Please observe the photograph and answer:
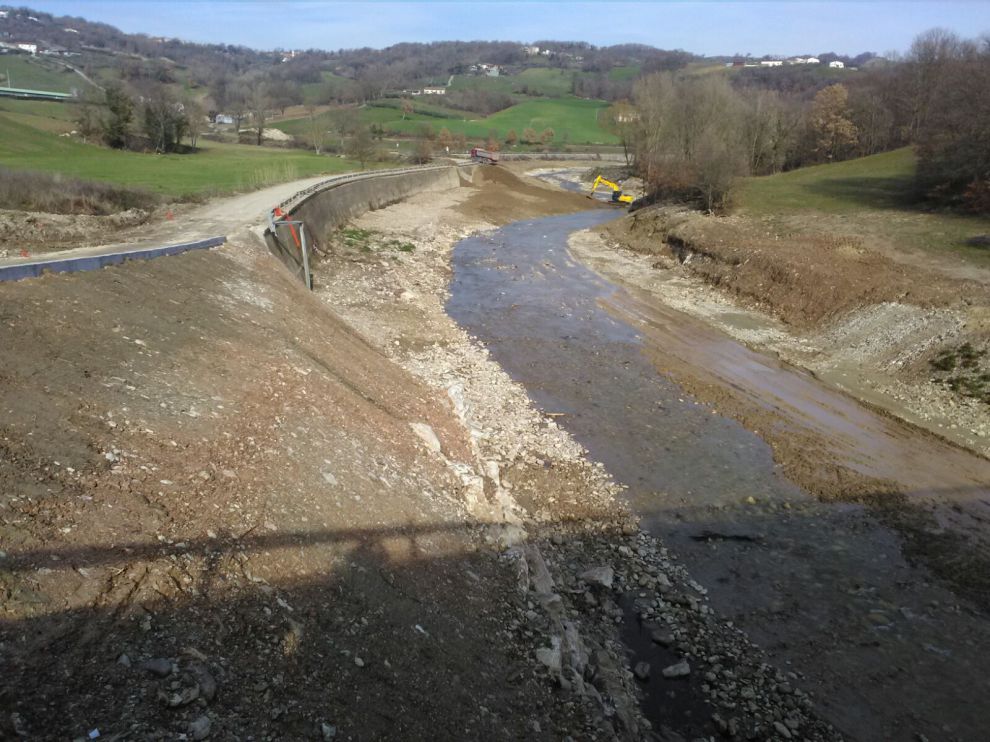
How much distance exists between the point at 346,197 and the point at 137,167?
13.4 metres

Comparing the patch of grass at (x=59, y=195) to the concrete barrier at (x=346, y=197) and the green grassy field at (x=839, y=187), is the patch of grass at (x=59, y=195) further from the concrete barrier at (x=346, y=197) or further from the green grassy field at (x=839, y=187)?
the green grassy field at (x=839, y=187)

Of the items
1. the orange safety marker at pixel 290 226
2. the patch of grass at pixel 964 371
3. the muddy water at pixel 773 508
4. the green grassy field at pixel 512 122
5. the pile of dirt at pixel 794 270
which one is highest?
the green grassy field at pixel 512 122

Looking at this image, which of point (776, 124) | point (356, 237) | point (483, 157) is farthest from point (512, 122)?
point (356, 237)

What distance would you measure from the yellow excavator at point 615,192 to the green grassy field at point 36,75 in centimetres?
7764

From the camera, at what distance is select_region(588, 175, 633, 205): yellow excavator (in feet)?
219

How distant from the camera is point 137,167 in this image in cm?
3997

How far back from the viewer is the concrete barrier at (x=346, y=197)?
26284 millimetres

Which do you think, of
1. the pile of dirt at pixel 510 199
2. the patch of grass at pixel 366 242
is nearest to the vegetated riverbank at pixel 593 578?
the patch of grass at pixel 366 242

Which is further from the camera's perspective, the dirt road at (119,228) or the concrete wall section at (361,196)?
the concrete wall section at (361,196)

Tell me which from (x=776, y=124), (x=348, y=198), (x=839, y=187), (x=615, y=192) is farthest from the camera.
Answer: (x=615, y=192)

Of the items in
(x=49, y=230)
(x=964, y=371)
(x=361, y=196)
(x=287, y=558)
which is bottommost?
(x=964, y=371)

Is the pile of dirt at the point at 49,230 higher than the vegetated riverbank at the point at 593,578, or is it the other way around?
the pile of dirt at the point at 49,230

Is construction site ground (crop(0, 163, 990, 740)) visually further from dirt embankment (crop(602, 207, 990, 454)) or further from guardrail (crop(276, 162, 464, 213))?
guardrail (crop(276, 162, 464, 213))

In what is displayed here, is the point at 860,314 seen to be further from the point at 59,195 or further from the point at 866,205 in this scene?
the point at 59,195
